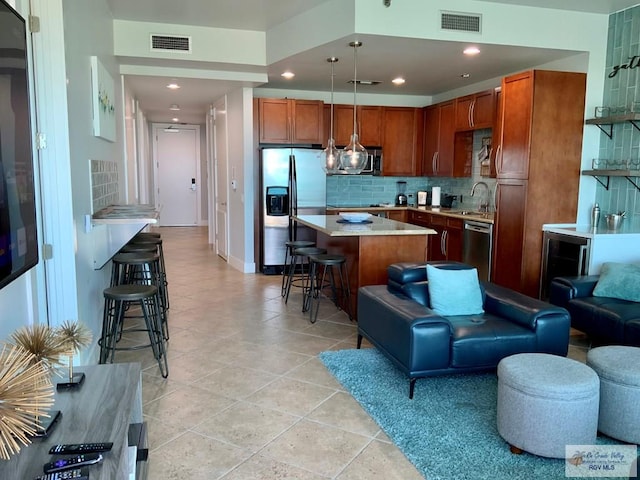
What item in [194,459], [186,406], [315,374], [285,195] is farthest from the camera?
[285,195]

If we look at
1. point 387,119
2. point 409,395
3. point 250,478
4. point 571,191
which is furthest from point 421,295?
point 387,119

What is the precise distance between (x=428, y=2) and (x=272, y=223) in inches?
136

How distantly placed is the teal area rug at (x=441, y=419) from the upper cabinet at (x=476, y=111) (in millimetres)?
3533

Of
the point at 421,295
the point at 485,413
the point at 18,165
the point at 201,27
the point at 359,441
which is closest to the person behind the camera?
the point at 18,165

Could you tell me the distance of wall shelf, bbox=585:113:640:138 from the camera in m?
4.42

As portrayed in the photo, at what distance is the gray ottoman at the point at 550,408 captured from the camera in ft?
7.36

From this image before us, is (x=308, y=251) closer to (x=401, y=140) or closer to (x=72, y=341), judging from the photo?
(x=401, y=140)

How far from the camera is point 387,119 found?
7.35 m

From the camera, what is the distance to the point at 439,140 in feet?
23.1

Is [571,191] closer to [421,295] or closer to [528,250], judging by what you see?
[528,250]

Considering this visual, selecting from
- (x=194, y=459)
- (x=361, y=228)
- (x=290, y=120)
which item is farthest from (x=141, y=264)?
(x=290, y=120)

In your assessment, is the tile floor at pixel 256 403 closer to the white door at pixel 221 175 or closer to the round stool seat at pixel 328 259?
the round stool seat at pixel 328 259

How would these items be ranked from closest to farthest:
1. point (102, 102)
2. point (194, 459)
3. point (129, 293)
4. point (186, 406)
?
point (194, 459), point (186, 406), point (129, 293), point (102, 102)

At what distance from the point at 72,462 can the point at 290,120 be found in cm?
593
